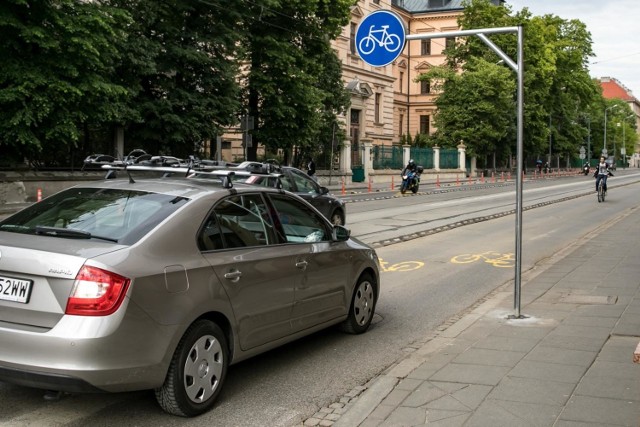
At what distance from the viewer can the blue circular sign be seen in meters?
10.0

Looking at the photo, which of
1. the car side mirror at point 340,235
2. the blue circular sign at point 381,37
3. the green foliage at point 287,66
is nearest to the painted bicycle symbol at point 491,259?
the blue circular sign at point 381,37

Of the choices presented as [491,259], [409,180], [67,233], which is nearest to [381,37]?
[491,259]

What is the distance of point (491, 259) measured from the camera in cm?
1220

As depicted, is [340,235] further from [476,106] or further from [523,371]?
[476,106]

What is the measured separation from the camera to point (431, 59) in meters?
74.5

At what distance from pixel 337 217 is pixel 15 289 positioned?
12.3m

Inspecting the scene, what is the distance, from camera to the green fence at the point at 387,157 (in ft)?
162

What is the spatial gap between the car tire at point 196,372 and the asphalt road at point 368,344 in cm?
11

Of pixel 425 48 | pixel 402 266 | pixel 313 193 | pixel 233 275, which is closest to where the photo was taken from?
pixel 233 275

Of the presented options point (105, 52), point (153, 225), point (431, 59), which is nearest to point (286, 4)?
point (105, 52)

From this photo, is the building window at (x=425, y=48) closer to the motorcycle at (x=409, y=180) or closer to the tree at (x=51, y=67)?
the motorcycle at (x=409, y=180)

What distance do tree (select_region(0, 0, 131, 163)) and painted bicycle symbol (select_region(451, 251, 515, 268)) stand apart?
1355cm

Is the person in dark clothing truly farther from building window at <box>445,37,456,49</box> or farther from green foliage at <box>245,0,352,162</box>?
building window at <box>445,37,456,49</box>

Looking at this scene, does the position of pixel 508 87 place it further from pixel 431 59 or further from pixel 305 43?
pixel 305 43
